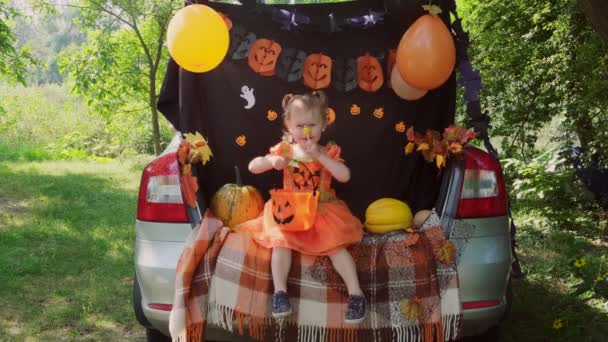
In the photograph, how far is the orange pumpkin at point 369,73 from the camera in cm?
369

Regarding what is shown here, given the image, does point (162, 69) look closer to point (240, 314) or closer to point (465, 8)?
point (465, 8)

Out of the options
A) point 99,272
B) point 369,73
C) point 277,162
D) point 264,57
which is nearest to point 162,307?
point 277,162

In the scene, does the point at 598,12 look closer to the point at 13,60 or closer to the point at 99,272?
the point at 99,272

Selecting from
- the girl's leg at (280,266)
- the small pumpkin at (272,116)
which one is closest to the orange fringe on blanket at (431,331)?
the girl's leg at (280,266)

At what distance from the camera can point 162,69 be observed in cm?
1078

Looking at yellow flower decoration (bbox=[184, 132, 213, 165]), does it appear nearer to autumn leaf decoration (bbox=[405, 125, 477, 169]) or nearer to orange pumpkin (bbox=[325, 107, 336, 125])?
orange pumpkin (bbox=[325, 107, 336, 125])

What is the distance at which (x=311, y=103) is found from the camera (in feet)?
10.8

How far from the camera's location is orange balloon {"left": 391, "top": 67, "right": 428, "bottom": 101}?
11.8ft

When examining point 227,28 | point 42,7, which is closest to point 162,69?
point 42,7

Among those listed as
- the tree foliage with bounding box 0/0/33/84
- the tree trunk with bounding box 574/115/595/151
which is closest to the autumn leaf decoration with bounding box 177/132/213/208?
the tree trunk with bounding box 574/115/595/151

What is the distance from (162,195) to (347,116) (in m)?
1.32

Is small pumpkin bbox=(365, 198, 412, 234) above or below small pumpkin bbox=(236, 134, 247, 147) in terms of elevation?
below

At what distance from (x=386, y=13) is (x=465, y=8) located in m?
6.59

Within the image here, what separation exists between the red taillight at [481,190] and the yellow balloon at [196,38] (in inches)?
54.9
